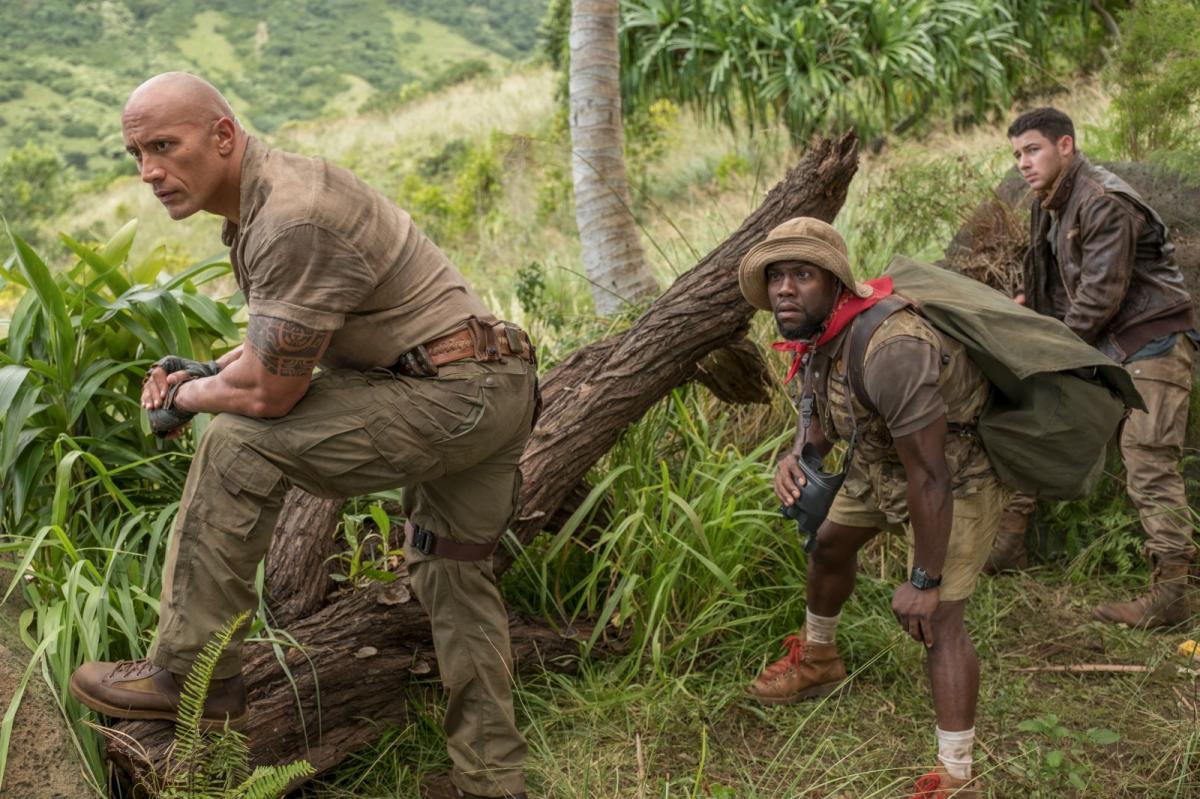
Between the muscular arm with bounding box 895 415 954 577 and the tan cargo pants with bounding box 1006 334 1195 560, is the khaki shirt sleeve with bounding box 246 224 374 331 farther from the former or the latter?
the tan cargo pants with bounding box 1006 334 1195 560

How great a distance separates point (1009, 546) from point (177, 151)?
3.99 m

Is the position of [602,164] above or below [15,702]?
above

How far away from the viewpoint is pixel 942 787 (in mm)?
3197

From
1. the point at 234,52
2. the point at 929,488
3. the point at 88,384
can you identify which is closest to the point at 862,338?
the point at 929,488

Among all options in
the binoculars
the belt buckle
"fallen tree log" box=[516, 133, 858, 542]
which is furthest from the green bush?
the belt buckle

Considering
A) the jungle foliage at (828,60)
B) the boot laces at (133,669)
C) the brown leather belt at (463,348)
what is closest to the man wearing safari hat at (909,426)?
the brown leather belt at (463,348)

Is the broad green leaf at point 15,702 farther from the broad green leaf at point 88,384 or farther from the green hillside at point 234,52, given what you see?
the green hillside at point 234,52

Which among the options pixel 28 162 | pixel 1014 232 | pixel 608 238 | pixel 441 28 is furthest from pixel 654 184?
pixel 441 28

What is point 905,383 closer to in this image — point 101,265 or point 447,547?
point 447,547

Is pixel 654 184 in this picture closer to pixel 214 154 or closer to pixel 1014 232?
pixel 1014 232

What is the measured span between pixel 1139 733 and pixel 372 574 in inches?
103

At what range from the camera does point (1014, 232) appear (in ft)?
19.4

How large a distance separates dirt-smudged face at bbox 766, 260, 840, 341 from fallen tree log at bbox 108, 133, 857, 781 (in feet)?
3.22

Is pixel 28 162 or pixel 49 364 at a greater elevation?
pixel 49 364
